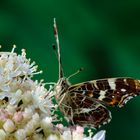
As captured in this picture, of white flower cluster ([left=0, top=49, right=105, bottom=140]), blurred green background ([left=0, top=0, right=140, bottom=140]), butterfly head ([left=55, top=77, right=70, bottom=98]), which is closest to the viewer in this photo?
white flower cluster ([left=0, top=49, right=105, bottom=140])

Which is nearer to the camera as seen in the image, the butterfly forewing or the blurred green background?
the butterfly forewing

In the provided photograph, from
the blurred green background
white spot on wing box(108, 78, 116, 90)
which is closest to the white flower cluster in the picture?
white spot on wing box(108, 78, 116, 90)

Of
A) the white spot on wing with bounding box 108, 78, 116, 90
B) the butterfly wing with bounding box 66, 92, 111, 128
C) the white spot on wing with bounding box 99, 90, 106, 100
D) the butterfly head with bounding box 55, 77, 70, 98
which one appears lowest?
the butterfly wing with bounding box 66, 92, 111, 128

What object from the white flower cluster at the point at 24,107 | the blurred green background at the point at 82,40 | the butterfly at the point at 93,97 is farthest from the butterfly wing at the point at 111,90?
the blurred green background at the point at 82,40

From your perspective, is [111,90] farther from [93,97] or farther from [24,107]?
[24,107]

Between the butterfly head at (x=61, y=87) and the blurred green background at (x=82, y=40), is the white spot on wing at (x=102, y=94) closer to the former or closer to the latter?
the butterfly head at (x=61, y=87)

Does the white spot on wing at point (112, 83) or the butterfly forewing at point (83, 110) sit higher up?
the white spot on wing at point (112, 83)

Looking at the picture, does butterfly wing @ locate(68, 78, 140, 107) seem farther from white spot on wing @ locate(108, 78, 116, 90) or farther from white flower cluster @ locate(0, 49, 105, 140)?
white flower cluster @ locate(0, 49, 105, 140)
